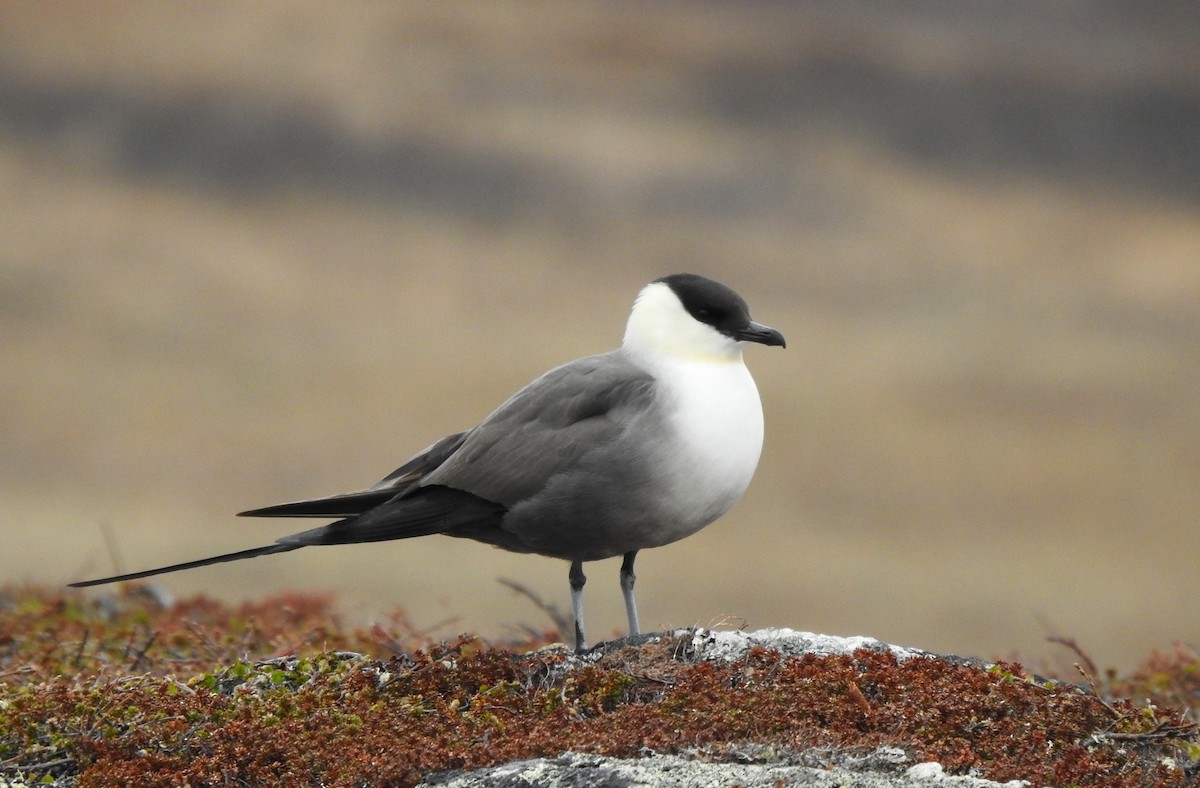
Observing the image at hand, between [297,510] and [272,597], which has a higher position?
[297,510]

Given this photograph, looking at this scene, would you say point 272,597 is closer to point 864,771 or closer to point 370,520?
point 370,520

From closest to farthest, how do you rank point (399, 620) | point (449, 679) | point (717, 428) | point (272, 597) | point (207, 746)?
point (207, 746) < point (449, 679) < point (717, 428) < point (399, 620) < point (272, 597)

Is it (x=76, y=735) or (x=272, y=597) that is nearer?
(x=76, y=735)

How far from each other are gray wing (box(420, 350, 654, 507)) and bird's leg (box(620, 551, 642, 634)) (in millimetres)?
586

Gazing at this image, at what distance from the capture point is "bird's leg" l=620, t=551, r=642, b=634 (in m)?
5.80

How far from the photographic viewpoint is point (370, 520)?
5855mm

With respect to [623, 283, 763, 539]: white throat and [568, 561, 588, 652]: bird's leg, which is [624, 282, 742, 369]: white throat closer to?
[623, 283, 763, 539]: white throat

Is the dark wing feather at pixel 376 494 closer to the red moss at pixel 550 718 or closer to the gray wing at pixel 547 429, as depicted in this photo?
the gray wing at pixel 547 429

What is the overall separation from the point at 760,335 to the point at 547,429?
3.44ft

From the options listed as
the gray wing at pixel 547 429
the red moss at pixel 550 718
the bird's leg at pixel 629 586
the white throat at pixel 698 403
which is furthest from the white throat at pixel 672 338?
the red moss at pixel 550 718

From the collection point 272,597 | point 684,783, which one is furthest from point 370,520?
point 272,597

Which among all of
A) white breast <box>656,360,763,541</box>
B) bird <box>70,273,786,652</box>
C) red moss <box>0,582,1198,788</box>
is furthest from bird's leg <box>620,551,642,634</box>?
red moss <box>0,582,1198,788</box>

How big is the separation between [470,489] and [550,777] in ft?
6.98

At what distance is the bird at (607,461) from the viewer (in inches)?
215
